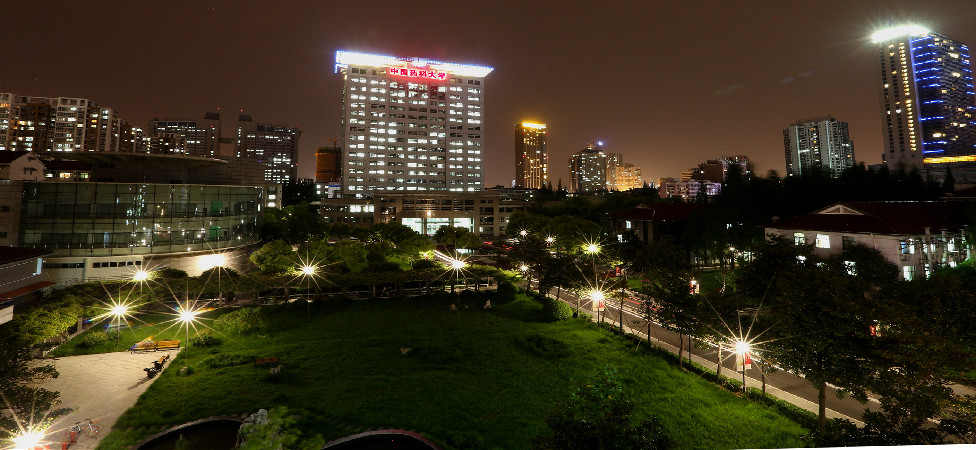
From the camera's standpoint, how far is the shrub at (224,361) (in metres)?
11.8

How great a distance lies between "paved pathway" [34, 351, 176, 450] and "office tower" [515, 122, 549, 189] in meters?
171

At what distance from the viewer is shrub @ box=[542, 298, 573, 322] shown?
55.1ft

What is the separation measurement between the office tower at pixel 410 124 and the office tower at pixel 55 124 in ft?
118

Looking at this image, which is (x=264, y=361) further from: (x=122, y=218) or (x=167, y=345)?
(x=122, y=218)

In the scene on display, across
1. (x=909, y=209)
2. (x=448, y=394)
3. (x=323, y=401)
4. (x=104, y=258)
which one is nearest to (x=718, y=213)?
(x=909, y=209)

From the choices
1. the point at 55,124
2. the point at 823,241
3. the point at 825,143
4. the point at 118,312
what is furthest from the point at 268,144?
the point at 825,143

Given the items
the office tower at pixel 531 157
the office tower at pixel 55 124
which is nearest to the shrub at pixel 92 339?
the office tower at pixel 55 124

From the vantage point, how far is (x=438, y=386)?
10336mm

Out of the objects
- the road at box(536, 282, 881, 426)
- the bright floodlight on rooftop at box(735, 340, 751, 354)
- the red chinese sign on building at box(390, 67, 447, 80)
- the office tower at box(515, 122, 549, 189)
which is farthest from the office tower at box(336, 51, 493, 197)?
the office tower at box(515, 122, 549, 189)

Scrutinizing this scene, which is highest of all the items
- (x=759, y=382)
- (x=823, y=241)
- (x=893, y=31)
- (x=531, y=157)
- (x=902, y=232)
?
(x=531, y=157)

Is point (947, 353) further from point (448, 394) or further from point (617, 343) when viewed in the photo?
point (448, 394)

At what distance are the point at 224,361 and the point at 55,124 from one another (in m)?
84.3

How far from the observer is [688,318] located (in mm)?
11625

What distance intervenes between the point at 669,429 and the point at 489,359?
554 centimetres
